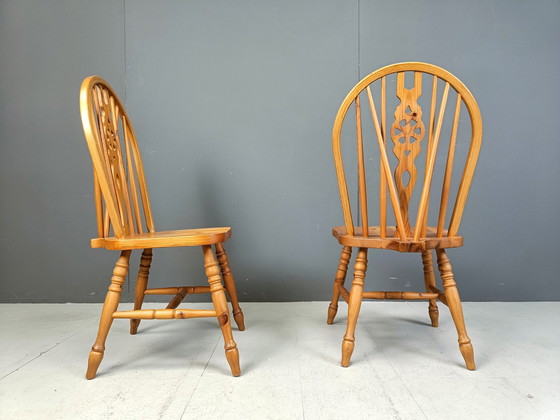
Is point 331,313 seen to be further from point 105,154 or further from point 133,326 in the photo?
point 105,154

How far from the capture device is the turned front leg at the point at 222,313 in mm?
1212

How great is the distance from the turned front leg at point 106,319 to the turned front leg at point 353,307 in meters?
0.73

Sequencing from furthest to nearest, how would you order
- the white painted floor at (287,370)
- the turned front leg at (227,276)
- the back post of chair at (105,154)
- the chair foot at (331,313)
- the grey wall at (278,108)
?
the grey wall at (278,108), the chair foot at (331,313), the turned front leg at (227,276), the back post of chair at (105,154), the white painted floor at (287,370)

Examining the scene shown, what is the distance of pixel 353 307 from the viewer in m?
1.30

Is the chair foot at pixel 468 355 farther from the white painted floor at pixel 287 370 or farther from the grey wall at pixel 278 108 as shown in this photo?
the grey wall at pixel 278 108

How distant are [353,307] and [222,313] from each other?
1.39 ft

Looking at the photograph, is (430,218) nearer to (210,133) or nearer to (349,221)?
(349,221)

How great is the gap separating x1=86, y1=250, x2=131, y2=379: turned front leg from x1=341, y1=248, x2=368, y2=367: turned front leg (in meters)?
0.73

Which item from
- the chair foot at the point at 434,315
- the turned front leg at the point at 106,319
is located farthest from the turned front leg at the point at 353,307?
the turned front leg at the point at 106,319

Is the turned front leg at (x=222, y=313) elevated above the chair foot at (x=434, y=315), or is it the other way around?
the turned front leg at (x=222, y=313)

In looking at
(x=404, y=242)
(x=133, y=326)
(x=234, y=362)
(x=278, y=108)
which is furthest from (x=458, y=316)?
(x=278, y=108)

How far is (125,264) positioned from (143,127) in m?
1.06

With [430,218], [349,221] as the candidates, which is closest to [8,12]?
[349,221]

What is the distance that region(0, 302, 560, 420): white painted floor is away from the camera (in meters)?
1.03
